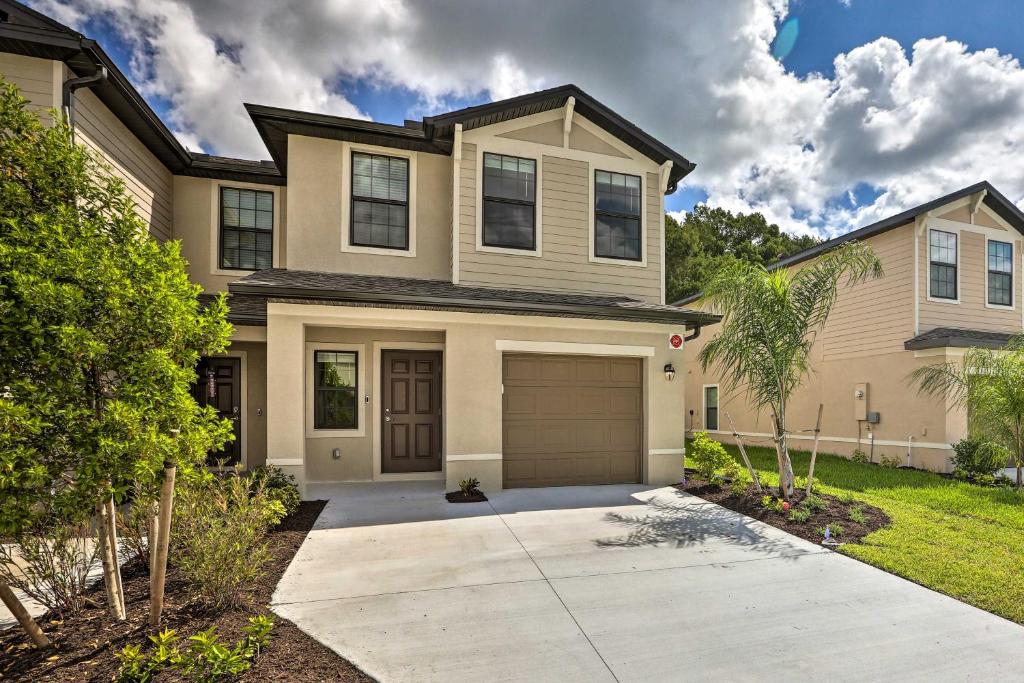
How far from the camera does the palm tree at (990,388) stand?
8.55 metres

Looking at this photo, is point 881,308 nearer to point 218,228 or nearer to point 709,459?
point 709,459

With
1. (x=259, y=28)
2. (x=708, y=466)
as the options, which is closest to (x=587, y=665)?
(x=708, y=466)

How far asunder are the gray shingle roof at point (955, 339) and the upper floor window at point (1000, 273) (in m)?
1.01

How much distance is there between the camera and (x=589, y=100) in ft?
28.1

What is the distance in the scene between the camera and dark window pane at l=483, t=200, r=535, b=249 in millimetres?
8383

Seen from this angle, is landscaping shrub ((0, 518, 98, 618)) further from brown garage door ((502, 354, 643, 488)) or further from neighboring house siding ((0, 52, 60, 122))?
neighboring house siding ((0, 52, 60, 122))

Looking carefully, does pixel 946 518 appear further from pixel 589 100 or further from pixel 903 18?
pixel 903 18

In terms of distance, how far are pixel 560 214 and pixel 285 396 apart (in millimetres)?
5579

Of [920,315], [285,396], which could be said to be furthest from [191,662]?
[920,315]

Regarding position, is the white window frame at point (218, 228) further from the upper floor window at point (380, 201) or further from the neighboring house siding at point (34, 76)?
the neighboring house siding at point (34, 76)

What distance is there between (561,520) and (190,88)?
957cm

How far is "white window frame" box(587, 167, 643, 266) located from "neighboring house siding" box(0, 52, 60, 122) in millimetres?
7909

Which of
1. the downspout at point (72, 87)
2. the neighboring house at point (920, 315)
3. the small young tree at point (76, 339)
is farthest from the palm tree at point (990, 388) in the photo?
the downspout at point (72, 87)

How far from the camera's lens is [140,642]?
291 centimetres
